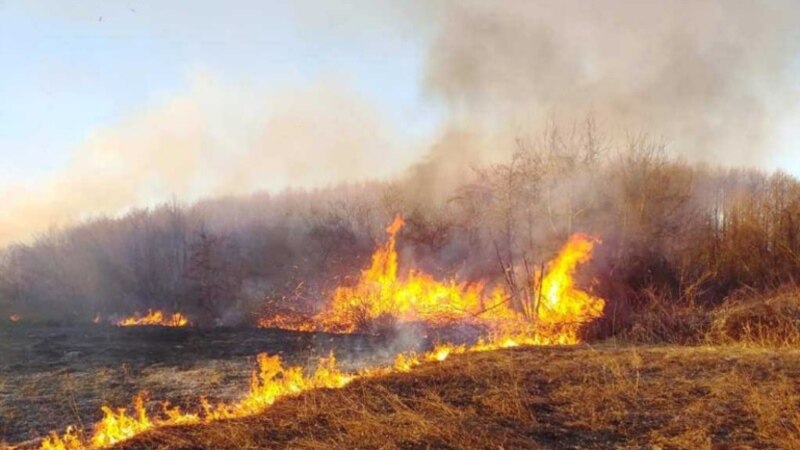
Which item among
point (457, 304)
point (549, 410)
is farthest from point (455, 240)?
point (549, 410)

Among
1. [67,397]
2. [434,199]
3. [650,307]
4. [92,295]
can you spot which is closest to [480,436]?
[67,397]

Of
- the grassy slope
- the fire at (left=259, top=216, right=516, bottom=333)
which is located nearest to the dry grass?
the grassy slope

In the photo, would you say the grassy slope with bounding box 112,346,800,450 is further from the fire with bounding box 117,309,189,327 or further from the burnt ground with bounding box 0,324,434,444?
the fire with bounding box 117,309,189,327

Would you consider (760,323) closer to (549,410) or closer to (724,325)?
(724,325)

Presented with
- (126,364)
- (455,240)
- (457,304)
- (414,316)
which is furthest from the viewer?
(455,240)

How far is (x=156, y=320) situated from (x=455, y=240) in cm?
1562

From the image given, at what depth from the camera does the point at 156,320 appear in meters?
30.2

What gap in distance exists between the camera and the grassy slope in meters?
7.12

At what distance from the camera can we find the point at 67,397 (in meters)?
11.7

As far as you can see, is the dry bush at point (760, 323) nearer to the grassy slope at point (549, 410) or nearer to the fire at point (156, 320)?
the grassy slope at point (549, 410)

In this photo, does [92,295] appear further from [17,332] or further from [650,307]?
[650,307]

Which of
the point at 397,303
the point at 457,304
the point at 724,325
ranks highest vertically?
the point at 724,325

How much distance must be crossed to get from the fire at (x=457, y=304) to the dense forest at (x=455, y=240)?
0.76 m

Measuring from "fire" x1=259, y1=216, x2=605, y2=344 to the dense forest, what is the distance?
2.49ft
